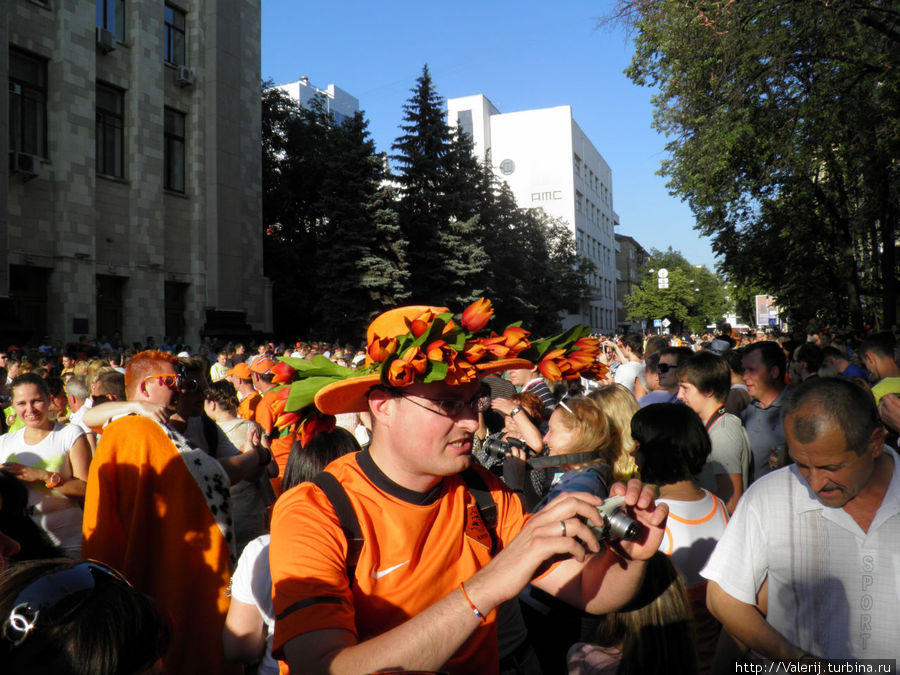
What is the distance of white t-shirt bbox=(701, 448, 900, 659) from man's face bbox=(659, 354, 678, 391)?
3.94 metres

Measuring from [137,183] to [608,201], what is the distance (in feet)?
252

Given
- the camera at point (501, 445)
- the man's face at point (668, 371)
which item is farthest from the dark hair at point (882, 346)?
the camera at point (501, 445)

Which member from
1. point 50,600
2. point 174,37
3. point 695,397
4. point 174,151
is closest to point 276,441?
point 695,397

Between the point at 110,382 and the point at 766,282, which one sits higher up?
the point at 766,282

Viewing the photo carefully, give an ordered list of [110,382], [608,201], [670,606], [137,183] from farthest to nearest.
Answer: [608,201] → [137,183] → [110,382] → [670,606]

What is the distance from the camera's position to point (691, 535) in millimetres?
3123

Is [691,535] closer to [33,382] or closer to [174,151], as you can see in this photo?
[33,382]

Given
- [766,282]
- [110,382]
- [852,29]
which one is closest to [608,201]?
[766,282]

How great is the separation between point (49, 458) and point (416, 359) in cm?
347

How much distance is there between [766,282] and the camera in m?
23.5

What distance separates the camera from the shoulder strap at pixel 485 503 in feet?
7.72

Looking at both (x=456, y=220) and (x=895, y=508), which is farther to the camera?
(x=456, y=220)

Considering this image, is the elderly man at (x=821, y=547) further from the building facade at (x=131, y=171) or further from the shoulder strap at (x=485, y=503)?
the building facade at (x=131, y=171)

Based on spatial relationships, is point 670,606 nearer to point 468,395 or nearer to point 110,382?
point 468,395
